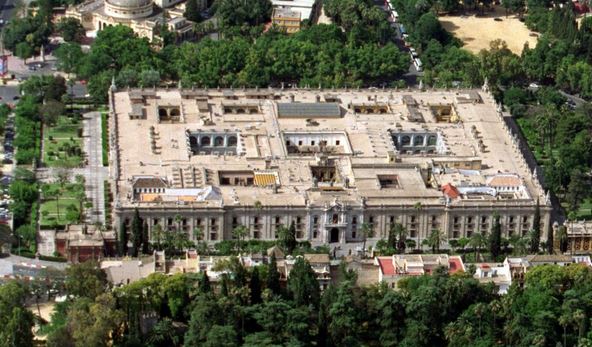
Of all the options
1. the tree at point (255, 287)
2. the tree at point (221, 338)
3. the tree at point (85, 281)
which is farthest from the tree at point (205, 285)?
the tree at point (85, 281)

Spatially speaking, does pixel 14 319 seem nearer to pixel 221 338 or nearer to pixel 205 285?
pixel 221 338

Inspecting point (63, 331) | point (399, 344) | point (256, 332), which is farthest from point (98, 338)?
point (399, 344)

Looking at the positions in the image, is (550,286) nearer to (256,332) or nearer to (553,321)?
(553,321)

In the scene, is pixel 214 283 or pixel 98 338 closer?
pixel 98 338

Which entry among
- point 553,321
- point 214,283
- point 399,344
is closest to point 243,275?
point 214,283

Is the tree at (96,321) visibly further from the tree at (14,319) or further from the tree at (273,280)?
the tree at (273,280)

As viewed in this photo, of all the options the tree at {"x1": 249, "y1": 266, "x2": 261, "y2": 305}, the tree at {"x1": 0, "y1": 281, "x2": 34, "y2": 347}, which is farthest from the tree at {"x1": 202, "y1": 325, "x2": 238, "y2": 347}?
the tree at {"x1": 0, "y1": 281, "x2": 34, "y2": 347}
